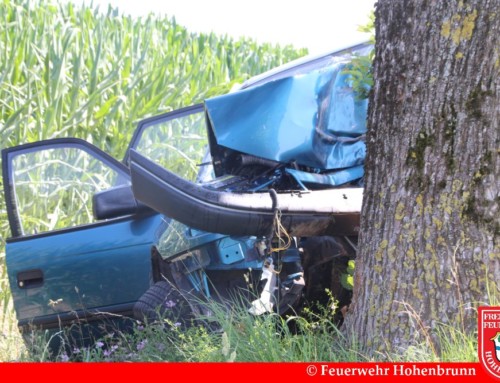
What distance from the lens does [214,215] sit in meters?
4.12

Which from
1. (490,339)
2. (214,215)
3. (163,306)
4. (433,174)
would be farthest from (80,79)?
(490,339)

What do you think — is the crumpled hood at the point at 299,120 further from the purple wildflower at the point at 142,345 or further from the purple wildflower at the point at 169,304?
the purple wildflower at the point at 142,345

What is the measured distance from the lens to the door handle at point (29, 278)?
5164mm

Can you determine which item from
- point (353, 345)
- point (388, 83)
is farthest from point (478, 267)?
point (388, 83)

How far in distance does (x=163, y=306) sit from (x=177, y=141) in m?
1.64

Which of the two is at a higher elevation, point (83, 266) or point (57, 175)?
point (57, 175)

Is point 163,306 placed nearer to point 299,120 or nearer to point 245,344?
point 245,344

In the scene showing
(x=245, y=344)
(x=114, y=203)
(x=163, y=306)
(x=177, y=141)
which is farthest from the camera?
(x=177, y=141)

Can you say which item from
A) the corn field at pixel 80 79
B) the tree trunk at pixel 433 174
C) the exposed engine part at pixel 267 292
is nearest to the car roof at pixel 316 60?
the exposed engine part at pixel 267 292

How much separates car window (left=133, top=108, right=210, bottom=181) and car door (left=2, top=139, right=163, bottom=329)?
524 mm

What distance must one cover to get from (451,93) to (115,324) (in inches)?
96.6

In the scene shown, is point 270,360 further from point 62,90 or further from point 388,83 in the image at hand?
point 62,90

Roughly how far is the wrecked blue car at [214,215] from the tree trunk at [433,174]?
63 cm

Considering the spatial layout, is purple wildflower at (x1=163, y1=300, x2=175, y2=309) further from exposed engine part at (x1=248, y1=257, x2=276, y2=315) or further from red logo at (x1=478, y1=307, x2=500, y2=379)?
red logo at (x1=478, y1=307, x2=500, y2=379)
